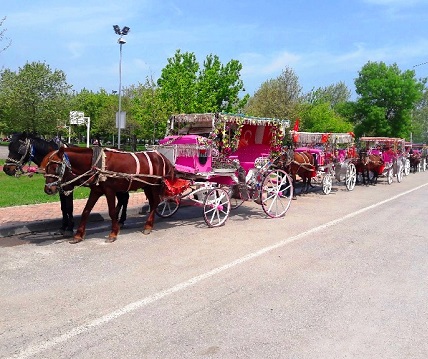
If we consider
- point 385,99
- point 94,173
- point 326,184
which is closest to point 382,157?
point 326,184

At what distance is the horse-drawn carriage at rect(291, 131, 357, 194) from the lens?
17.0m

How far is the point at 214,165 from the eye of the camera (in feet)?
33.9

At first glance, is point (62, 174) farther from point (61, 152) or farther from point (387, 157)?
point (387, 157)

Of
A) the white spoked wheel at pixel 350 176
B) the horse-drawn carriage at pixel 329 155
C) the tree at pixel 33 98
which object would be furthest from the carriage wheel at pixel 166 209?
the tree at pixel 33 98

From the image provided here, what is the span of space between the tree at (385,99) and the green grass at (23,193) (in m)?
40.2

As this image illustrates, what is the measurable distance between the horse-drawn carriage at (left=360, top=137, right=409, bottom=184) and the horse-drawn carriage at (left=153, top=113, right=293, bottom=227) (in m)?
9.98

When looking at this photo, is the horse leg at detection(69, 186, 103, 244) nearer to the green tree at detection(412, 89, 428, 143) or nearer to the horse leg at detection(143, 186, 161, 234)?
the horse leg at detection(143, 186, 161, 234)

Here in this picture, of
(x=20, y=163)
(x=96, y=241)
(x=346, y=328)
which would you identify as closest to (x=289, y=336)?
(x=346, y=328)

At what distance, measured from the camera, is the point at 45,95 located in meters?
26.5

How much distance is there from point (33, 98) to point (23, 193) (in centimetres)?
1466

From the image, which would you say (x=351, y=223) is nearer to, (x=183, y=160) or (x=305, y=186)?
(x=183, y=160)

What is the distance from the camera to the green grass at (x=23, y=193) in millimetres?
11205

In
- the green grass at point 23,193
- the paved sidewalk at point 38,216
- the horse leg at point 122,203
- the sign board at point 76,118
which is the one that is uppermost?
the sign board at point 76,118

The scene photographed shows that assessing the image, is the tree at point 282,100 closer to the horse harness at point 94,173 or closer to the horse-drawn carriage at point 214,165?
the horse-drawn carriage at point 214,165
